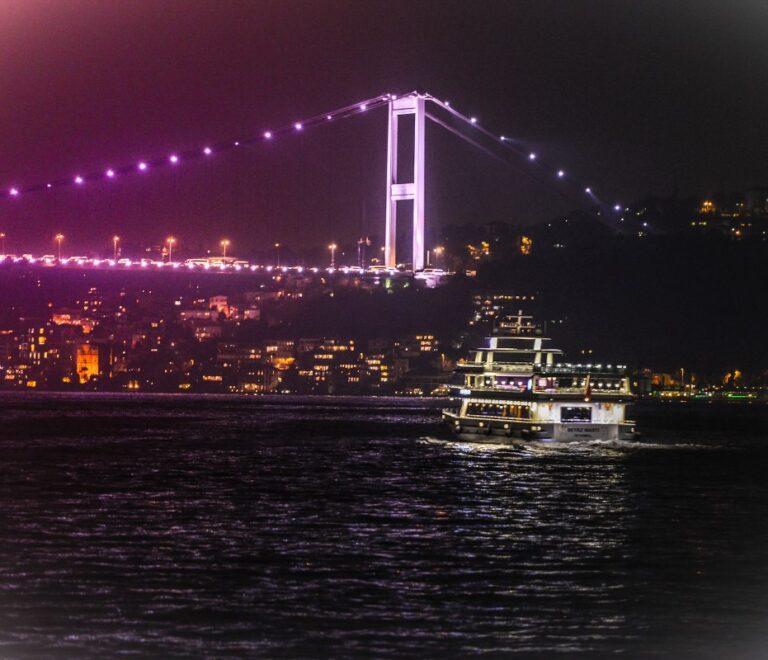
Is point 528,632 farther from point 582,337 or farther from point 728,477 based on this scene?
point 582,337

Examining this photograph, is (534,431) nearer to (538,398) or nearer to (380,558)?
(538,398)

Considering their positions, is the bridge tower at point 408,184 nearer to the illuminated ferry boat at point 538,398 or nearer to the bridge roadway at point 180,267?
the bridge roadway at point 180,267

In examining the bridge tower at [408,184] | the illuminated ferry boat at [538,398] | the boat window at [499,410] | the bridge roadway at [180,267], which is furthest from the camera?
the bridge tower at [408,184]

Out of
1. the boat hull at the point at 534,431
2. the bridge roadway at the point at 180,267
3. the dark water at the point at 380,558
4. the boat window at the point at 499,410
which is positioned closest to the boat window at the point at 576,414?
the boat hull at the point at 534,431

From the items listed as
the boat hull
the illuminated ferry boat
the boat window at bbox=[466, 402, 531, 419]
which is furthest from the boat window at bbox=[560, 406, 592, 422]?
the boat window at bbox=[466, 402, 531, 419]

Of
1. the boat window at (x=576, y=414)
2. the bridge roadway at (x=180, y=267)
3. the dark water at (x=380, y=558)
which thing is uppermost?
the bridge roadway at (x=180, y=267)
